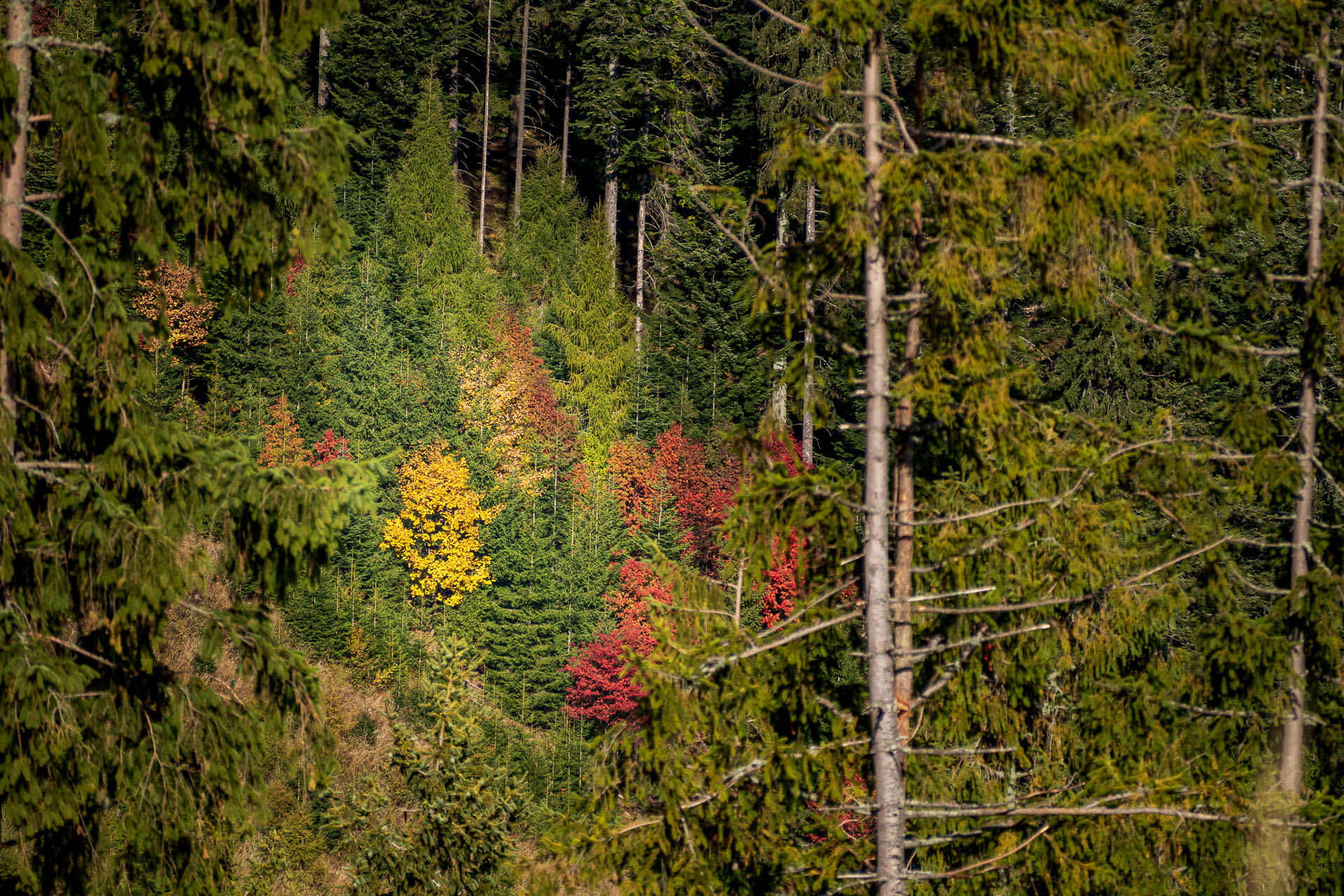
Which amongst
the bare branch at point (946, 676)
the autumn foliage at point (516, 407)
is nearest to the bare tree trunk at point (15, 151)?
the bare branch at point (946, 676)

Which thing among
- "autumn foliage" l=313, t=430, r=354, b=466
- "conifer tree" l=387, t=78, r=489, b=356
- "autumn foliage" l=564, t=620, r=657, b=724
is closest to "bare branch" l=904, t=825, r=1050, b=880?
"autumn foliage" l=564, t=620, r=657, b=724

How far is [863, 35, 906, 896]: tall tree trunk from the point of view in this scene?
7418mm

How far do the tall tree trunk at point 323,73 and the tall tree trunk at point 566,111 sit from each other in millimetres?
10801

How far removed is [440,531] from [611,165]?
15.8 meters

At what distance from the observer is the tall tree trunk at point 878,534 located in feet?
24.3

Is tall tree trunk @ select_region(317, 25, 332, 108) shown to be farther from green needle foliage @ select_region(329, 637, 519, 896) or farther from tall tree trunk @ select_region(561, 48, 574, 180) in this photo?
green needle foliage @ select_region(329, 637, 519, 896)

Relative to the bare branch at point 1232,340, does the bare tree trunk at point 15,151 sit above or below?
above

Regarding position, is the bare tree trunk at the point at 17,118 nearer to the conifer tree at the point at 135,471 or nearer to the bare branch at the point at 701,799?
the conifer tree at the point at 135,471

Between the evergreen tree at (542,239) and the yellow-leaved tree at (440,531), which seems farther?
the evergreen tree at (542,239)

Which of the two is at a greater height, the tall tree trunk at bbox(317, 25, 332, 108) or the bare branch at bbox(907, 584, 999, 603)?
the tall tree trunk at bbox(317, 25, 332, 108)

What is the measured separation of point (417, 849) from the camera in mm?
11844

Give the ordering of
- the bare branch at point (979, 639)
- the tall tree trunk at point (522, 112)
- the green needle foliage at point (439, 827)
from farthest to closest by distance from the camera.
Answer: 1. the tall tree trunk at point (522, 112)
2. the green needle foliage at point (439, 827)
3. the bare branch at point (979, 639)

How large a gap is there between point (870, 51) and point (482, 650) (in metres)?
25.2

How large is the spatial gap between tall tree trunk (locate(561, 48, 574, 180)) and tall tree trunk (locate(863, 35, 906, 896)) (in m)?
44.2
